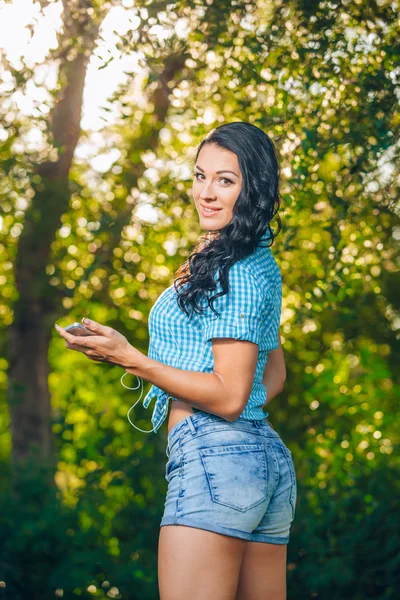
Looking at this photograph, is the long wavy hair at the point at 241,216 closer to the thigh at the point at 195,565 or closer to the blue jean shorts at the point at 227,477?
the blue jean shorts at the point at 227,477

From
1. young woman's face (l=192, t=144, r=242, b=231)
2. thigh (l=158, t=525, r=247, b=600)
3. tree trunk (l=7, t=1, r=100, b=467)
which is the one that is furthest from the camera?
tree trunk (l=7, t=1, r=100, b=467)

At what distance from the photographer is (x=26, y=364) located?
5.68m

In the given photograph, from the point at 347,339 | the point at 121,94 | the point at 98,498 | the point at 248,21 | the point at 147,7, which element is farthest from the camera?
the point at 347,339

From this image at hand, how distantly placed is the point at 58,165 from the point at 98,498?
213 cm

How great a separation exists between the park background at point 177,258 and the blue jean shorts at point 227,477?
1267 mm

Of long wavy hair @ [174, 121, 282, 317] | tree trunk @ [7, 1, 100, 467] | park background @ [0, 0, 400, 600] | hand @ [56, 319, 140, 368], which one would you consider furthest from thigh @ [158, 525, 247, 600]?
tree trunk @ [7, 1, 100, 467]

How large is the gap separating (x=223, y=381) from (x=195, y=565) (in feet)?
1.53

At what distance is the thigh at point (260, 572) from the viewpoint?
7.02ft

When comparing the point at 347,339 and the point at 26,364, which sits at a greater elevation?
Result: the point at 347,339

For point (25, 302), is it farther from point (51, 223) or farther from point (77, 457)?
point (77, 457)

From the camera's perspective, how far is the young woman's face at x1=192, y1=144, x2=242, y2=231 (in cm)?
219

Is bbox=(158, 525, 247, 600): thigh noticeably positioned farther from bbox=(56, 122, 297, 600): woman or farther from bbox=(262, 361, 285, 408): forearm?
bbox=(262, 361, 285, 408): forearm

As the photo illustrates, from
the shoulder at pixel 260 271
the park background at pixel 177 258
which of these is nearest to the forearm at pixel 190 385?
the shoulder at pixel 260 271

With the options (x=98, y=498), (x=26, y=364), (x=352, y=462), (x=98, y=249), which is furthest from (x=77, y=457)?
(x=352, y=462)
